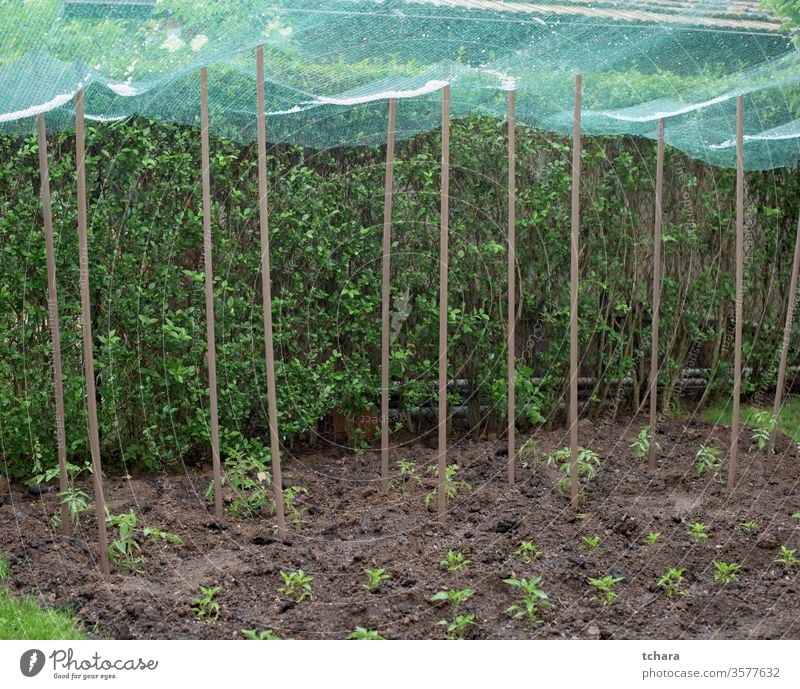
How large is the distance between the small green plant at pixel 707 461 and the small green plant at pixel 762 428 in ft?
1.14

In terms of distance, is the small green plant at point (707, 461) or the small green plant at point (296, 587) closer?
the small green plant at point (296, 587)

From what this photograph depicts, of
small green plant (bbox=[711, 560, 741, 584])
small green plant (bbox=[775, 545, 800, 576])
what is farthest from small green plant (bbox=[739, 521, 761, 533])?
small green plant (bbox=[711, 560, 741, 584])

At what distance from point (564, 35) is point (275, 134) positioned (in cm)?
185

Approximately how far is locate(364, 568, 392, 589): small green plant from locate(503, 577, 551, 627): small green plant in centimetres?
58

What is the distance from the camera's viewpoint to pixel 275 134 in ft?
20.6

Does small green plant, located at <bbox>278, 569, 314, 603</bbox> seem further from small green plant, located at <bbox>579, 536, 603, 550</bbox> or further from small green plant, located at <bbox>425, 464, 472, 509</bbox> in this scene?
small green plant, located at <bbox>579, 536, 603, 550</bbox>

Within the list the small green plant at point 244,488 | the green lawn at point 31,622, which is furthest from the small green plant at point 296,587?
the small green plant at point 244,488

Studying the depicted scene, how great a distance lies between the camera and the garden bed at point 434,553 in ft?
14.9

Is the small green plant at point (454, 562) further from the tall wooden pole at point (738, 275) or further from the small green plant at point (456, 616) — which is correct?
the tall wooden pole at point (738, 275)

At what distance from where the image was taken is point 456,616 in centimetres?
443

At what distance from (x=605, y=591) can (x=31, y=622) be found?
105 inches

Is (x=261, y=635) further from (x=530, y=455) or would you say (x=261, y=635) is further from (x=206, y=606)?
(x=530, y=455)
